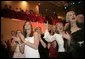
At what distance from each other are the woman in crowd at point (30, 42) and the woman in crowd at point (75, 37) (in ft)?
0.95

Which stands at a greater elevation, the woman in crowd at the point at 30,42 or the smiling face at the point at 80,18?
the smiling face at the point at 80,18

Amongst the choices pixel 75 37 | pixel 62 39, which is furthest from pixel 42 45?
pixel 75 37

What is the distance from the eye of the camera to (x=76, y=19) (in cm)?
166

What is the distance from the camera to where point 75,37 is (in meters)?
1.64

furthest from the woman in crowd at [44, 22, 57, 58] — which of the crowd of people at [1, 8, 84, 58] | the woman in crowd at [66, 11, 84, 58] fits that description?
the woman in crowd at [66, 11, 84, 58]

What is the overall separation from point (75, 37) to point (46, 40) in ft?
0.80

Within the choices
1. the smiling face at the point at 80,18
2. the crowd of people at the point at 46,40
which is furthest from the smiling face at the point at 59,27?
the smiling face at the point at 80,18

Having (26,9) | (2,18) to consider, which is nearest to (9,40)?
(2,18)

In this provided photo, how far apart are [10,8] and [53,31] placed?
1.36 ft

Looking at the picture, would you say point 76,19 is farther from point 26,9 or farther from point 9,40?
point 9,40

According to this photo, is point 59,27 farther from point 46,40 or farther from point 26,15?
point 26,15

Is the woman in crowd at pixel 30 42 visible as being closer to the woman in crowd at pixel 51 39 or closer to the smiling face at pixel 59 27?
the woman in crowd at pixel 51 39

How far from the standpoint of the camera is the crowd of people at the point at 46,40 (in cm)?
166

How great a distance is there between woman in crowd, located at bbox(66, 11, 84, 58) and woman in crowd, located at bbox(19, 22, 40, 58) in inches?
11.4
